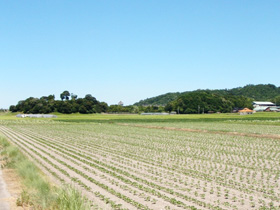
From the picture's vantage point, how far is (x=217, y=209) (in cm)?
981

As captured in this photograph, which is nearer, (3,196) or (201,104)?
(3,196)

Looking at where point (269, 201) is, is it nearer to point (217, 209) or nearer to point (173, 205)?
point (217, 209)

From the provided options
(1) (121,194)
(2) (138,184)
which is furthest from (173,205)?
(2) (138,184)

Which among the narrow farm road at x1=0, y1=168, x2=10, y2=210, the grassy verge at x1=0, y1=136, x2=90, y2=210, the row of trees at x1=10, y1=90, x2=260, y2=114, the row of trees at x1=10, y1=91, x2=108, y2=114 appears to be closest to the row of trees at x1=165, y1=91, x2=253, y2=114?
the row of trees at x1=10, y1=90, x2=260, y2=114

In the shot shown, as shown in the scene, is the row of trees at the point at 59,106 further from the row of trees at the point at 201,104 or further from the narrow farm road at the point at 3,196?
the narrow farm road at the point at 3,196

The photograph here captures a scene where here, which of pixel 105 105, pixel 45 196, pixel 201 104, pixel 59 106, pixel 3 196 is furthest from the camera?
pixel 105 105

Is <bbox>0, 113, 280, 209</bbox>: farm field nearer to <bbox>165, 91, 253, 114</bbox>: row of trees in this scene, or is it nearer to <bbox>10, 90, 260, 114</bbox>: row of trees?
<bbox>10, 90, 260, 114</bbox>: row of trees

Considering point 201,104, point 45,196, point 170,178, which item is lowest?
point 170,178

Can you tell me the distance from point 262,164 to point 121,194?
10113mm

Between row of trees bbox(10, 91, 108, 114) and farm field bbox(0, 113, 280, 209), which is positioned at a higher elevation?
row of trees bbox(10, 91, 108, 114)

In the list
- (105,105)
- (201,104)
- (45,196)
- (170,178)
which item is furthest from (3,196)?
(105,105)

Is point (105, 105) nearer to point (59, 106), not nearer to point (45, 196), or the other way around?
point (59, 106)

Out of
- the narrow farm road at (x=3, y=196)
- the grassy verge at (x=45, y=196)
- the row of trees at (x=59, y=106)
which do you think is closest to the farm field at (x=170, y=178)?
the grassy verge at (x=45, y=196)

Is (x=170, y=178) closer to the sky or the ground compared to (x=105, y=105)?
closer to the ground
